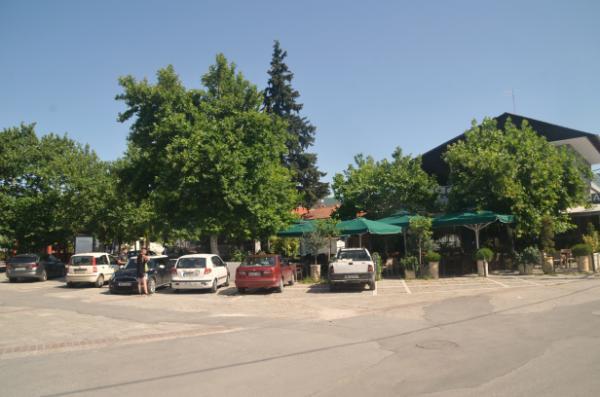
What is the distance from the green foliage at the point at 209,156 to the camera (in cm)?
2230

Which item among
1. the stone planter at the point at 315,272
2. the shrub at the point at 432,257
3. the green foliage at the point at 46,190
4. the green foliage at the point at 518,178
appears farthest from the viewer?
the green foliage at the point at 46,190

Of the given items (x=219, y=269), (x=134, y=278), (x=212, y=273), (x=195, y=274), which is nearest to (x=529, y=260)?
(x=219, y=269)

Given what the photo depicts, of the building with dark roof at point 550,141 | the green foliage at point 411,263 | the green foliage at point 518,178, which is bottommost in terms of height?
the green foliage at point 411,263

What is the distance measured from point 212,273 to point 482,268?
39.5 ft

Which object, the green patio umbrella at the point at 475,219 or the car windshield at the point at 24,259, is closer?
the green patio umbrella at the point at 475,219

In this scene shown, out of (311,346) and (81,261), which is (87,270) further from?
(311,346)

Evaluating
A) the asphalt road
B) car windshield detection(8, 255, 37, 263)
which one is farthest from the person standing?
car windshield detection(8, 255, 37, 263)

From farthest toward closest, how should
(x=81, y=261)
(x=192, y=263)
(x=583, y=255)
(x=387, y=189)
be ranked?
1. (x=387, y=189)
2. (x=583, y=255)
3. (x=81, y=261)
4. (x=192, y=263)

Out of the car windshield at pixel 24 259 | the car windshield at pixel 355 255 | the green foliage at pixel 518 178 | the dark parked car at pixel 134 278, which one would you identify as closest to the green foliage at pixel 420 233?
the car windshield at pixel 355 255

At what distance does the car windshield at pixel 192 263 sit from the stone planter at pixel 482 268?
1231 cm

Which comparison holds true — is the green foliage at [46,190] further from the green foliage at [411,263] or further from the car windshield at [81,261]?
the green foliage at [411,263]

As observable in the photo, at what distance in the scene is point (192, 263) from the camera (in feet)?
62.5

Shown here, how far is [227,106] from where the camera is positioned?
81.4ft

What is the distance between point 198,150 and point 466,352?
16633 mm
